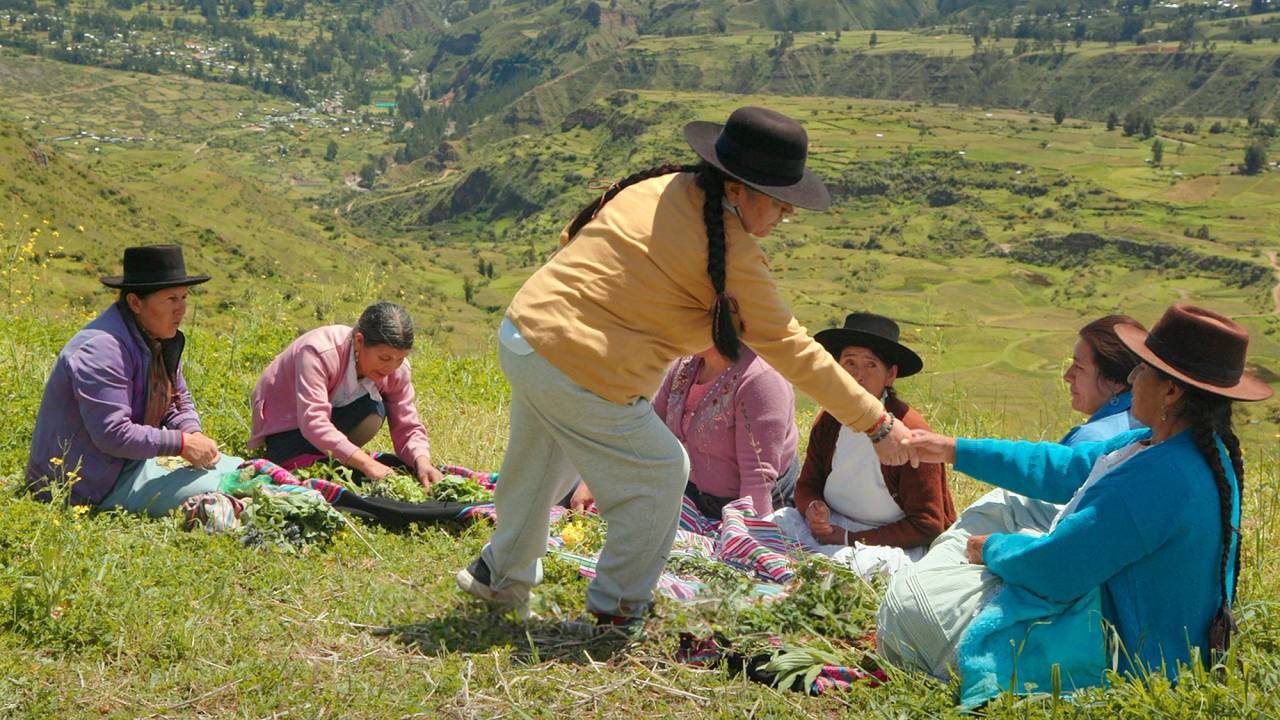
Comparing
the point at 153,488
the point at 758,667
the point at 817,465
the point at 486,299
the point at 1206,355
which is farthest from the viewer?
the point at 486,299

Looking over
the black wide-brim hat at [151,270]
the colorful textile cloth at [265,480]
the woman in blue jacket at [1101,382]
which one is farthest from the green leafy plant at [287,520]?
the woman in blue jacket at [1101,382]

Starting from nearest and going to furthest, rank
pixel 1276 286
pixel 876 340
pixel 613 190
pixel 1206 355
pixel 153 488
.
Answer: pixel 1206 355 → pixel 613 190 → pixel 876 340 → pixel 153 488 → pixel 1276 286

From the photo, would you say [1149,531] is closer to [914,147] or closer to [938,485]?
[938,485]

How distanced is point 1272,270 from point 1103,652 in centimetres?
10646

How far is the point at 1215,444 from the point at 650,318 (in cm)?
180

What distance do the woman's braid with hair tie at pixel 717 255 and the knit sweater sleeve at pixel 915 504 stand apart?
60.3 inches

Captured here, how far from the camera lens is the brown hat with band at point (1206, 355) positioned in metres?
3.09

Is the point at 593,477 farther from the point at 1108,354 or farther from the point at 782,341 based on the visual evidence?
the point at 1108,354

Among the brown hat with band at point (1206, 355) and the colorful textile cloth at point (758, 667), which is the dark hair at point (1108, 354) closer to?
the brown hat with band at point (1206, 355)

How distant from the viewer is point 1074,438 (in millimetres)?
4281

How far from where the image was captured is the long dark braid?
3137mm

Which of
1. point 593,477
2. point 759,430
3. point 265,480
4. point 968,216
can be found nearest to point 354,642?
point 593,477

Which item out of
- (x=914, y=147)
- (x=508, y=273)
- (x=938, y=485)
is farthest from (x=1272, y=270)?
(x=938, y=485)

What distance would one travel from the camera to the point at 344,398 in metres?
5.73
